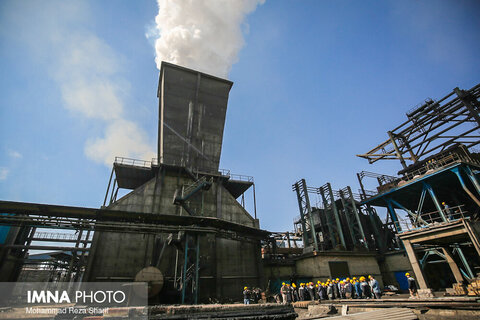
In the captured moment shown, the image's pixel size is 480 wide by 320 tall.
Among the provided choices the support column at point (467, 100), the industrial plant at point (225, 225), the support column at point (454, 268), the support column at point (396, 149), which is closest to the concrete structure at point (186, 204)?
the industrial plant at point (225, 225)

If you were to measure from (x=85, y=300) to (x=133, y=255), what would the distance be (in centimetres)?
439

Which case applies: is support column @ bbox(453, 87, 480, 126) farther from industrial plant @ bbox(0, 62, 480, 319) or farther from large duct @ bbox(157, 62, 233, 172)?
large duct @ bbox(157, 62, 233, 172)

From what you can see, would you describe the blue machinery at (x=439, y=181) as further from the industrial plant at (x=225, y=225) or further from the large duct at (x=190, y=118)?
the large duct at (x=190, y=118)

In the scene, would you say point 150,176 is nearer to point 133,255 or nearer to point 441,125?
point 133,255

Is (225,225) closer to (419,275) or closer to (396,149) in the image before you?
(419,275)

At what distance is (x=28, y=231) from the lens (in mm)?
22078

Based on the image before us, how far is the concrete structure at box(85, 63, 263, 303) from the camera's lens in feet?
59.3

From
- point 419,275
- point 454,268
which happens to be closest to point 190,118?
point 419,275

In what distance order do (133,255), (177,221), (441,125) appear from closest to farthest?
1. (177,221)
2. (133,255)
3. (441,125)

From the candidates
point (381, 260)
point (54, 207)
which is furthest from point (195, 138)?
point (381, 260)

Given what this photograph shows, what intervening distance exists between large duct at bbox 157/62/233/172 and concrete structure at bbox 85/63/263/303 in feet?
0.36

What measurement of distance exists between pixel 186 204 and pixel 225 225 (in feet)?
16.5

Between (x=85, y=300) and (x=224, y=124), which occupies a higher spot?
(x=224, y=124)

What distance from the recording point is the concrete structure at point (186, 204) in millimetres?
18078
